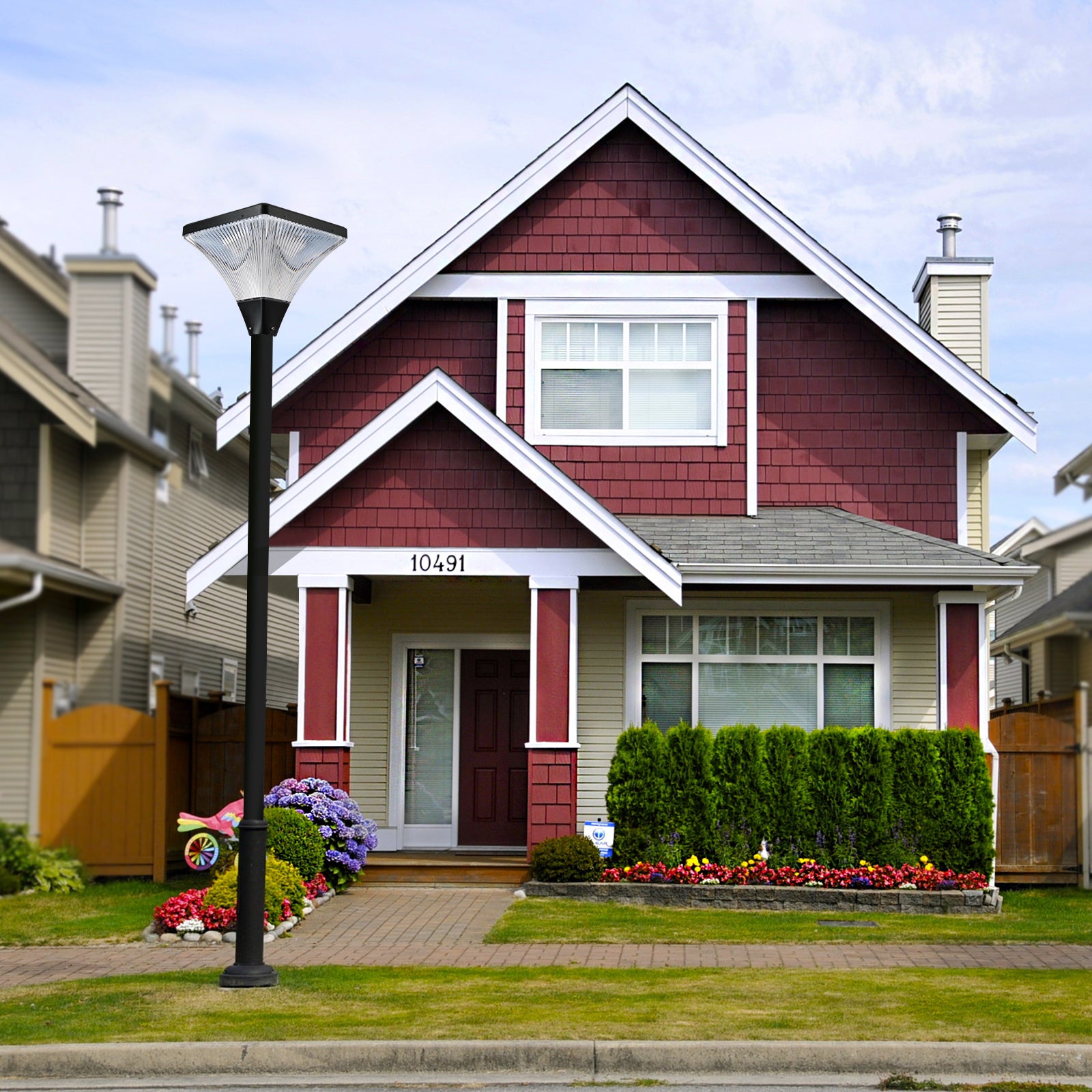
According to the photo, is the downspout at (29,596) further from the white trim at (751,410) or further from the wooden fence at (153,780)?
the white trim at (751,410)

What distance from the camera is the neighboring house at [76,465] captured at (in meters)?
7.21

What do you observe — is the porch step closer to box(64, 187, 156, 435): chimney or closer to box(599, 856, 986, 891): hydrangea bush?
box(599, 856, 986, 891): hydrangea bush

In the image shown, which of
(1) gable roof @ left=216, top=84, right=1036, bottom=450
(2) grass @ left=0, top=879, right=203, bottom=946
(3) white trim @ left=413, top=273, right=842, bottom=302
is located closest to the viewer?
(2) grass @ left=0, top=879, right=203, bottom=946

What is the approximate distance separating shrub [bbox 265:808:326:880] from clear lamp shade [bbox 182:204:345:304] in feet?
19.7

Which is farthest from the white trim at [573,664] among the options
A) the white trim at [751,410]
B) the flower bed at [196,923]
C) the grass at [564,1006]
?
the grass at [564,1006]

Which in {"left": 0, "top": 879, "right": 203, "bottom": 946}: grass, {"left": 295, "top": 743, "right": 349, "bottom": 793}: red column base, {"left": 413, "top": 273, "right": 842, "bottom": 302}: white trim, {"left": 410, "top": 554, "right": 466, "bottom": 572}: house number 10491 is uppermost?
{"left": 413, "top": 273, "right": 842, "bottom": 302}: white trim

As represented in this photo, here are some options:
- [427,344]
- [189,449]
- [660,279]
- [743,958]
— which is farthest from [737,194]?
[189,449]

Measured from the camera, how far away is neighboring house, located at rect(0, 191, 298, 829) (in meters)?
7.21

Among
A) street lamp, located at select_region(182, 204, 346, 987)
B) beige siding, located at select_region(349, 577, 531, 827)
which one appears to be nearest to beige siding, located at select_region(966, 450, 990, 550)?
beige siding, located at select_region(349, 577, 531, 827)

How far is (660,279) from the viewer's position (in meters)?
17.4

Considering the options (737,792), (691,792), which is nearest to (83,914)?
(691,792)

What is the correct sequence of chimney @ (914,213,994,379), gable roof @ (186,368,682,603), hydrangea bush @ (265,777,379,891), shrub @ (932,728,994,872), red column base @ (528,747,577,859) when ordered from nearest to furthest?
hydrangea bush @ (265,777,379,891) → shrub @ (932,728,994,872) → gable roof @ (186,368,682,603) → red column base @ (528,747,577,859) → chimney @ (914,213,994,379)

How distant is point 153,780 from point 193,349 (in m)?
9.89

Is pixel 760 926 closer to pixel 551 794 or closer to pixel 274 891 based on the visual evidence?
pixel 551 794
